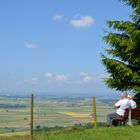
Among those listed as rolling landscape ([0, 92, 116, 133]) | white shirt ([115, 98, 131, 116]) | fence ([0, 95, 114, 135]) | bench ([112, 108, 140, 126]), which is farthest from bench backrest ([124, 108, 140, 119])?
rolling landscape ([0, 92, 116, 133])

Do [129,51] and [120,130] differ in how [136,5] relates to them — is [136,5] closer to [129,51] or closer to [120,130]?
[129,51]

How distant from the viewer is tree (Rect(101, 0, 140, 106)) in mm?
21891

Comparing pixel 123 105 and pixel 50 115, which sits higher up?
pixel 123 105

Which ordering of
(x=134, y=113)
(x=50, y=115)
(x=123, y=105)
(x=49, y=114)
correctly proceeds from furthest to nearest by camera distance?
(x=50, y=115) → (x=49, y=114) → (x=134, y=113) → (x=123, y=105)

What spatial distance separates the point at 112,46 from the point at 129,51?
1.22m

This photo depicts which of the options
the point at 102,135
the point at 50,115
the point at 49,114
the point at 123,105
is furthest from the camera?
the point at 50,115

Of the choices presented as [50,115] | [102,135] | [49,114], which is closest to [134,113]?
[102,135]

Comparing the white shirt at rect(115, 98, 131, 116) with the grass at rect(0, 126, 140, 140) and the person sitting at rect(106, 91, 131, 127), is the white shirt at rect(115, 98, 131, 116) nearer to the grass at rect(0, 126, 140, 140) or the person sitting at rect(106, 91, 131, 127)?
the person sitting at rect(106, 91, 131, 127)

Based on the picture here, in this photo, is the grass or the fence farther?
the fence

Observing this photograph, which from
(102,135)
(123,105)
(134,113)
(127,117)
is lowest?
(102,135)

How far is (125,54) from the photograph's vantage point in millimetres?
22359

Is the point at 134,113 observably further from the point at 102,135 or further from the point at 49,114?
the point at 49,114

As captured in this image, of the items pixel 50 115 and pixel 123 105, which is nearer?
pixel 123 105

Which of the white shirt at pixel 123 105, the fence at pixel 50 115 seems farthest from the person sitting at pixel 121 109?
the fence at pixel 50 115
